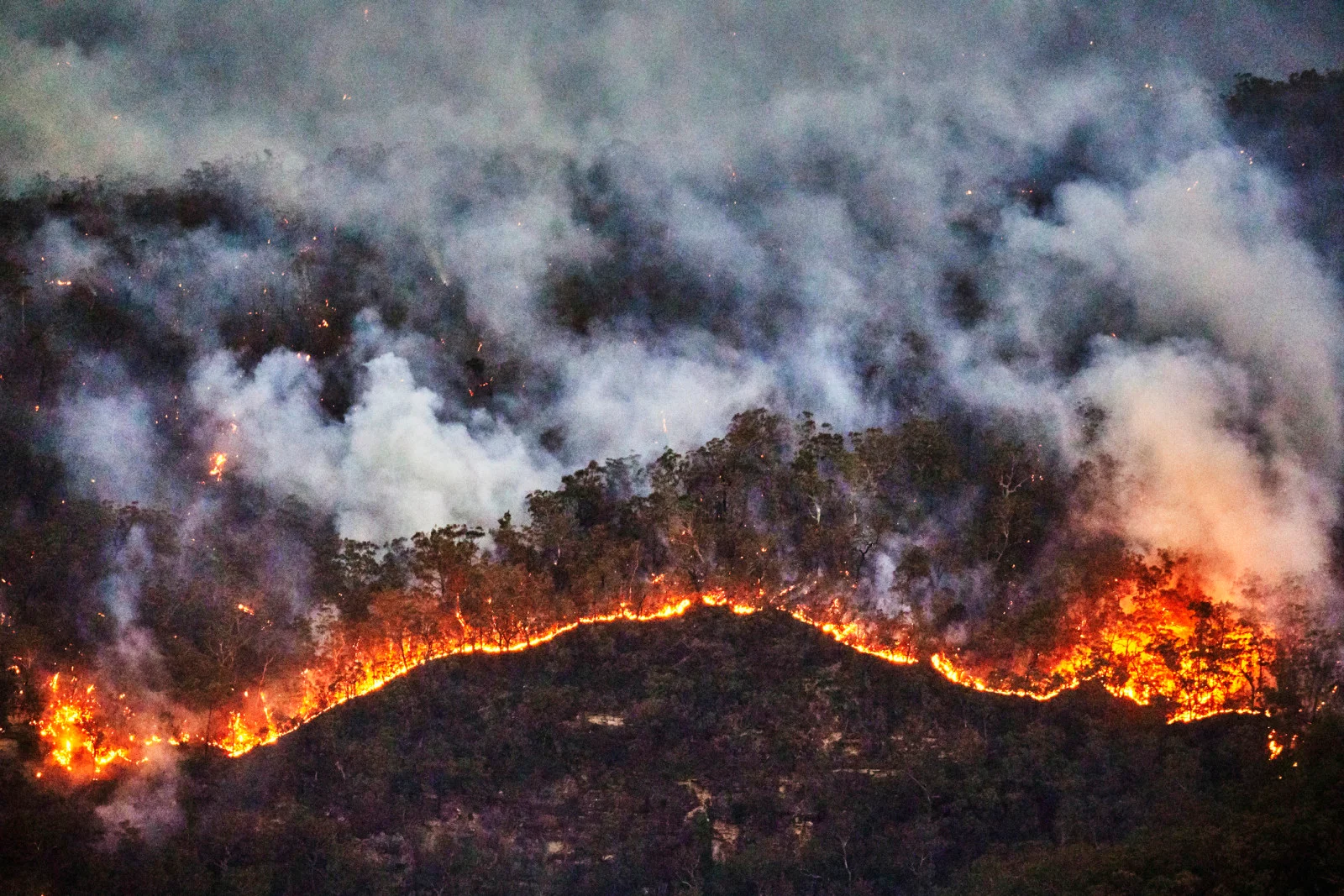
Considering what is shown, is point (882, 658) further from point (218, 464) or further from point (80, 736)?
point (218, 464)

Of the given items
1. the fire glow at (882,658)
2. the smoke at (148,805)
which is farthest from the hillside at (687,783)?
the fire glow at (882,658)

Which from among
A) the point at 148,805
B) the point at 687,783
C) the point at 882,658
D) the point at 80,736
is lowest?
the point at 687,783

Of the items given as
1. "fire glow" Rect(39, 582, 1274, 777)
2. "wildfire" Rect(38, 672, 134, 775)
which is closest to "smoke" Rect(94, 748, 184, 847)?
"fire glow" Rect(39, 582, 1274, 777)

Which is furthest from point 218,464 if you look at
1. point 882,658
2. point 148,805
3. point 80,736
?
point 882,658

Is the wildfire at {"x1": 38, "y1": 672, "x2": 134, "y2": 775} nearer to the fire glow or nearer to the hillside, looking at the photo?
the fire glow

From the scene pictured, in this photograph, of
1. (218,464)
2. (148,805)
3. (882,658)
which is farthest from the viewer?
(218,464)

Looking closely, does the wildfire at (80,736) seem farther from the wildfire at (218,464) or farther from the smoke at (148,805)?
the wildfire at (218,464)
